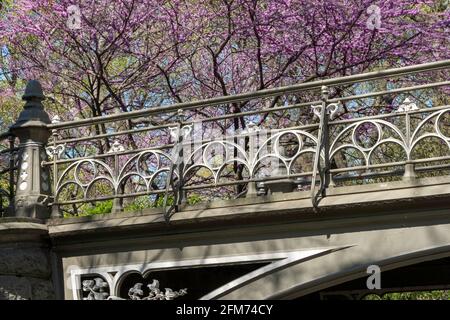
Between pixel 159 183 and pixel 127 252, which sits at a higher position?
pixel 159 183

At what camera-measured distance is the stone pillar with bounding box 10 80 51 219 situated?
9180 mm

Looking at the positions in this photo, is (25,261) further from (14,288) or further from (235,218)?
(235,218)

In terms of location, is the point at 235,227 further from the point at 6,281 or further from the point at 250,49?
the point at 250,49

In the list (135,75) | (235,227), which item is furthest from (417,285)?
(135,75)

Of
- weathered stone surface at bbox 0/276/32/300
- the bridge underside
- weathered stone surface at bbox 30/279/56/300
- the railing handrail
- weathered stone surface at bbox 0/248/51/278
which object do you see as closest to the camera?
the bridge underside

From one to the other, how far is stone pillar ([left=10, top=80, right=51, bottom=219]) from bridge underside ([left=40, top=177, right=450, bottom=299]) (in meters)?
0.28

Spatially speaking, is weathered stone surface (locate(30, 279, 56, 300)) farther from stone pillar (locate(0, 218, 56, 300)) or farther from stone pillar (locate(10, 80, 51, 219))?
stone pillar (locate(10, 80, 51, 219))

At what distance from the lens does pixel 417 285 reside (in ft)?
34.9

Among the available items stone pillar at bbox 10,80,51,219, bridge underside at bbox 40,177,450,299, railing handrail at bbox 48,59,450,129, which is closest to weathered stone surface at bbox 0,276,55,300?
bridge underside at bbox 40,177,450,299

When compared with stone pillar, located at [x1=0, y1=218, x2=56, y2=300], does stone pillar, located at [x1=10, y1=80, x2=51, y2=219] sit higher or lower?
higher

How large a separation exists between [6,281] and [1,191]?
40.8 inches

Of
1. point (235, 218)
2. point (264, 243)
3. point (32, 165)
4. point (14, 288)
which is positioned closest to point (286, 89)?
point (235, 218)

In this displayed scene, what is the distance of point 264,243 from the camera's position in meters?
8.24
